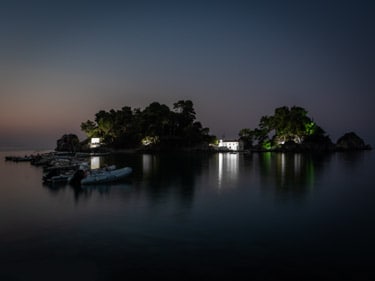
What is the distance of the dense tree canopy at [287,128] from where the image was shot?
117 metres

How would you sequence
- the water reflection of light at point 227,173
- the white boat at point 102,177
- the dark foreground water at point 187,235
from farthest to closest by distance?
the water reflection of light at point 227,173, the white boat at point 102,177, the dark foreground water at point 187,235

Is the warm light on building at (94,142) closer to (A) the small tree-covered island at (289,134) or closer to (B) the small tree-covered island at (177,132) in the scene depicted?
(B) the small tree-covered island at (177,132)

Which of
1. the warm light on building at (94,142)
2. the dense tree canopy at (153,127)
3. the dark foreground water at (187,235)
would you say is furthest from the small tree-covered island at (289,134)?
the dark foreground water at (187,235)

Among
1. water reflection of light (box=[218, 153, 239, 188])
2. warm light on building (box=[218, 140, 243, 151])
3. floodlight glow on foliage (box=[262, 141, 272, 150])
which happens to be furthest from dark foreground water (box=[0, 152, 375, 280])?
warm light on building (box=[218, 140, 243, 151])

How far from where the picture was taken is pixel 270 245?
13414mm

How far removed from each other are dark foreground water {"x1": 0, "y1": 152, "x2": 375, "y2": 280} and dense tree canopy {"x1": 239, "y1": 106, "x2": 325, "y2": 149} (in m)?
93.0

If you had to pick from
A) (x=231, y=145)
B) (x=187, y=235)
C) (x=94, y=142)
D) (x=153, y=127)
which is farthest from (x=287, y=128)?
(x=187, y=235)

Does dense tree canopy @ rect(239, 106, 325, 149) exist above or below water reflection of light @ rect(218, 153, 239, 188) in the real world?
above

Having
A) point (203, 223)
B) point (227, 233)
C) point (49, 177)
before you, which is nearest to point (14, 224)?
point (203, 223)

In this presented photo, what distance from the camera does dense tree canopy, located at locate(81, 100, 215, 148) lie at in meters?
121

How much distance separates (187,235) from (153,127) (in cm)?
10541

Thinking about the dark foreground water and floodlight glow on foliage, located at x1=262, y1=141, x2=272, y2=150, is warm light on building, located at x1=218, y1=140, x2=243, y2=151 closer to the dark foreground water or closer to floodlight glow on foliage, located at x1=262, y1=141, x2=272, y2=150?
floodlight glow on foliage, located at x1=262, y1=141, x2=272, y2=150

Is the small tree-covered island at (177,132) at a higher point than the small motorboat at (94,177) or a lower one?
higher

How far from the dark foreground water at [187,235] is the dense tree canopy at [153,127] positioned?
9275cm
